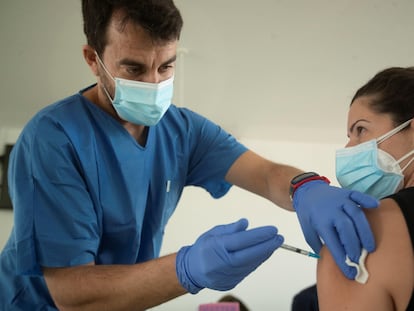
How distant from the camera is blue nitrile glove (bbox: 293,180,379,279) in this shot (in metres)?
0.75

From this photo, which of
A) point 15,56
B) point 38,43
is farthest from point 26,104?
point 38,43

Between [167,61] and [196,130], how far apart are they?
37 cm

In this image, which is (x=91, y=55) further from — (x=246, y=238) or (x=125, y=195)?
(x=246, y=238)

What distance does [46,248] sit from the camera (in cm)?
95

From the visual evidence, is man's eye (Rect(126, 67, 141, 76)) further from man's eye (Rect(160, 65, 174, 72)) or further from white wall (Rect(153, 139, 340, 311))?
white wall (Rect(153, 139, 340, 311))

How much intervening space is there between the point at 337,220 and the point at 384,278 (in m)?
0.16

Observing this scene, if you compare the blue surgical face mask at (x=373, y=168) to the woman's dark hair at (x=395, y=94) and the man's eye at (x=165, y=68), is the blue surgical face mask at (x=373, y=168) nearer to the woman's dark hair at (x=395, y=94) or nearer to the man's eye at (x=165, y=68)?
the woman's dark hair at (x=395, y=94)

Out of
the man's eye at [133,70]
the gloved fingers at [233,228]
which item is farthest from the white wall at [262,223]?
the gloved fingers at [233,228]

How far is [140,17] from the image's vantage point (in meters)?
1.02

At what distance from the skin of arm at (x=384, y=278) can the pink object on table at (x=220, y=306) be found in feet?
5.65

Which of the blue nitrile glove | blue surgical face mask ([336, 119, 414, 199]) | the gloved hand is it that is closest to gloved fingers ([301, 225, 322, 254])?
the blue nitrile glove

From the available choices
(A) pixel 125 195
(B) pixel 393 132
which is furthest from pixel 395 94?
(A) pixel 125 195

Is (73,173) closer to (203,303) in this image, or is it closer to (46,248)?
(46,248)

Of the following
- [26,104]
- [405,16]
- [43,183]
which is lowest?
[26,104]
